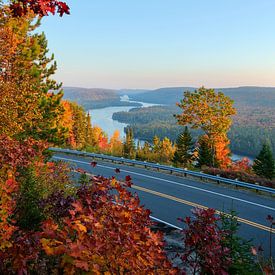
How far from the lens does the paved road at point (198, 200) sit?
12488 millimetres

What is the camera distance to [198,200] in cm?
1584

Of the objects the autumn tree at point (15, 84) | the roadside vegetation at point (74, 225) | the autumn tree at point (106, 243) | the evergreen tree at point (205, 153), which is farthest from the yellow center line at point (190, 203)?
the evergreen tree at point (205, 153)

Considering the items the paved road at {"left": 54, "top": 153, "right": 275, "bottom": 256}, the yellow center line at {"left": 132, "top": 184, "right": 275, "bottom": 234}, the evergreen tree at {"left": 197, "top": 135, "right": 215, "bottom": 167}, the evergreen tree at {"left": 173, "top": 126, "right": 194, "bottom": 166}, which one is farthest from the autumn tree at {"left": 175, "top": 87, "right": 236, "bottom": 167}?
the yellow center line at {"left": 132, "top": 184, "right": 275, "bottom": 234}

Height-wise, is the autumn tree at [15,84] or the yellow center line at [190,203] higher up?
the autumn tree at [15,84]

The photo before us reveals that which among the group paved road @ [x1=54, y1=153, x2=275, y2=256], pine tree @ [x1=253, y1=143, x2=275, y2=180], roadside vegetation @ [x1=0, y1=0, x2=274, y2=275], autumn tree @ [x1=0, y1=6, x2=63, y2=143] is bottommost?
pine tree @ [x1=253, y1=143, x2=275, y2=180]

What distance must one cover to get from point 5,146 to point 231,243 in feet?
18.6

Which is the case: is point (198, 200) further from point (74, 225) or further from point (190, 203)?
point (74, 225)

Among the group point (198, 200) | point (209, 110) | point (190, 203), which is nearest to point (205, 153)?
point (209, 110)

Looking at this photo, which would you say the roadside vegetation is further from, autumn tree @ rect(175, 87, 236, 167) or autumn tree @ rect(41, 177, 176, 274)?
autumn tree @ rect(175, 87, 236, 167)

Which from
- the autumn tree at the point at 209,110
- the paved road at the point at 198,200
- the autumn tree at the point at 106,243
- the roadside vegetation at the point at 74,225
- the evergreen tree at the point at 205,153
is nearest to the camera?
the autumn tree at the point at 106,243

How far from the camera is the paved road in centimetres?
1249

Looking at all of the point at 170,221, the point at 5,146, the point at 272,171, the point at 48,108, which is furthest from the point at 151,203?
the point at 272,171

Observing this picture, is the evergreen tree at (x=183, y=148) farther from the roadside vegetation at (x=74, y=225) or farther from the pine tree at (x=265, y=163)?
the roadside vegetation at (x=74, y=225)

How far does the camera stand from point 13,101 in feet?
33.2
